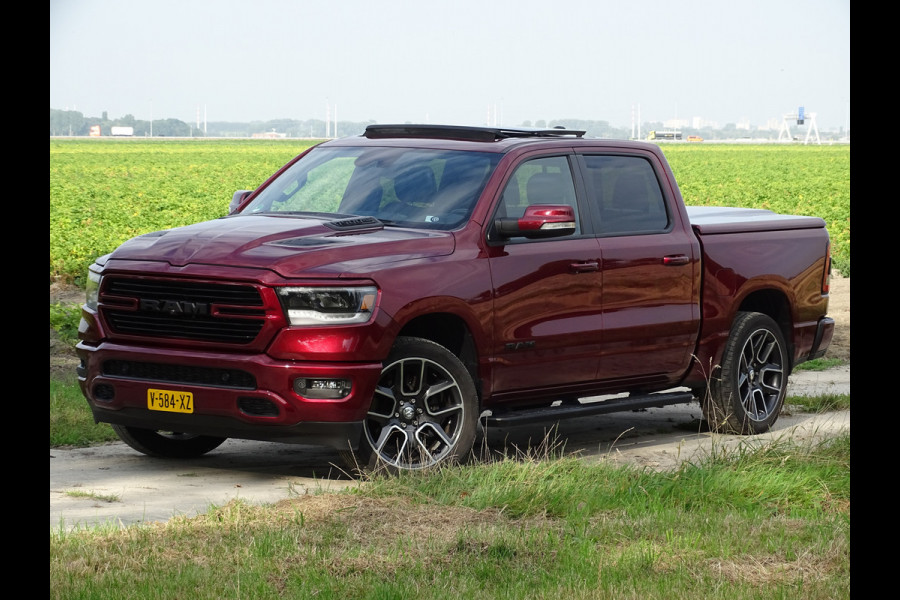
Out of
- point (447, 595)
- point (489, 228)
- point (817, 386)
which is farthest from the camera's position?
point (817, 386)

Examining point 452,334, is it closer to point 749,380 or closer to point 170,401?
point 170,401

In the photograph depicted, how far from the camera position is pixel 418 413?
26.6ft

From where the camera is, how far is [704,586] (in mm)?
5543

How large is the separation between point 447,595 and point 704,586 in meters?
1.03

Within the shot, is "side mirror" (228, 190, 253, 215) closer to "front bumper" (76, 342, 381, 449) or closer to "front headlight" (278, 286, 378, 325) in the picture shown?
"front bumper" (76, 342, 381, 449)

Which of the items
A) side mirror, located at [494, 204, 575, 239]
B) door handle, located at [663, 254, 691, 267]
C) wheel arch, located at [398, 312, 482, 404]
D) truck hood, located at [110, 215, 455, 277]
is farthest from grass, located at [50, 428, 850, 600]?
door handle, located at [663, 254, 691, 267]

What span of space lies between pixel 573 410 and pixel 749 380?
2.13m

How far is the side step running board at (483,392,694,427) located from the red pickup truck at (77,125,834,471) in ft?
0.07

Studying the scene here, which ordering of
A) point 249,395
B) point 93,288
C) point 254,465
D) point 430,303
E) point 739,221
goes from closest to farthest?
point 249,395 → point 430,303 → point 93,288 → point 254,465 → point 739,221

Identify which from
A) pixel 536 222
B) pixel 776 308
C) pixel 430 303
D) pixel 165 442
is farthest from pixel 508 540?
pixel 776 308

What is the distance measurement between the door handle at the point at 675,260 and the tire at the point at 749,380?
884 mm

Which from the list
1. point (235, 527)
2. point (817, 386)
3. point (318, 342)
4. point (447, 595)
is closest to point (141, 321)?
point (318, 342)

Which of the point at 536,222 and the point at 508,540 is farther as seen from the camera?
the point at 536,222
